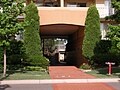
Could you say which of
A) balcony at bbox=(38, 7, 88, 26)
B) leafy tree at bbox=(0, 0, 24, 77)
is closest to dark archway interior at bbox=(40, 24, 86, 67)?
balcony at bbox=(38, 7, 88, 26)

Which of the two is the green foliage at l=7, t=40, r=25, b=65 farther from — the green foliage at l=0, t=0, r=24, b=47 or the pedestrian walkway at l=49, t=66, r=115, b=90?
the green foliage at l=0, t=0, r=24, b=47

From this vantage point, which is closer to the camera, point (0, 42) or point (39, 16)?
point (0, 42)

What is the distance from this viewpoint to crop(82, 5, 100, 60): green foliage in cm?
2869

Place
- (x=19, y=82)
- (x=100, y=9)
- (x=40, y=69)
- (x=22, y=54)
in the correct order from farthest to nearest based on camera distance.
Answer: (x=100, y=9) < (x=22, y=54) < (x=40, y=69) < (x=19, y=82)

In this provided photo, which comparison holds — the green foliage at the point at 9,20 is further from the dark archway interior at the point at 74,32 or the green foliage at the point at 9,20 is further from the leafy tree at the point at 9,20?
the dark archway interior at the point at 74,32

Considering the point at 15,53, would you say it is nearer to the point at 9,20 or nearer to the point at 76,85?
the point at 9,20

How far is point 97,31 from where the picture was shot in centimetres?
2886

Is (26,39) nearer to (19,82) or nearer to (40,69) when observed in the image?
(40,69)

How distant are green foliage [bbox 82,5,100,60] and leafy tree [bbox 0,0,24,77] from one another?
411 inches

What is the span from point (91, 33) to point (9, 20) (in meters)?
11.3

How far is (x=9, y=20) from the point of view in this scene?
1939 cm

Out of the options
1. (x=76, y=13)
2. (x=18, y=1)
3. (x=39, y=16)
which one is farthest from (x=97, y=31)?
(x=18, y=1)

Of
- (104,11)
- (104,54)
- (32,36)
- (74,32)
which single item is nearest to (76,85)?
(104,54)

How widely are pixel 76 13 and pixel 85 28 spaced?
2.03 m
